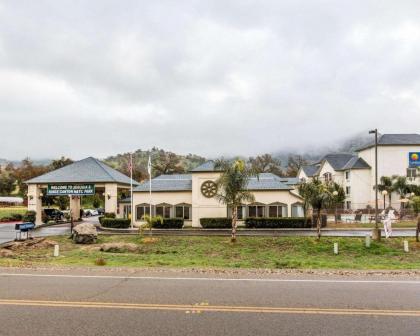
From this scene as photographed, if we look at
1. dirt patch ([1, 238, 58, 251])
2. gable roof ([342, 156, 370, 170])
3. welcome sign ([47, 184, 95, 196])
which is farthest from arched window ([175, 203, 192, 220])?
gable roof ([342, 156, 370, 170])

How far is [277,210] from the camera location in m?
40.4

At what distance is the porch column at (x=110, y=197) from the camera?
41.6 m

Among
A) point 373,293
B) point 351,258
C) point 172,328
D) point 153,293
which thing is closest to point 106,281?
point 153,293

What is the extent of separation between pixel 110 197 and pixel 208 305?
35797 mm

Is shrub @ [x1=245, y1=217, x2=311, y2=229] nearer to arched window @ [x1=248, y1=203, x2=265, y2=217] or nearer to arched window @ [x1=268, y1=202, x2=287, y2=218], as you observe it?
arched window @ [x1=248, y1=203, x2=265, y2=217]

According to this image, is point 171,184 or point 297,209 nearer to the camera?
point 297,209

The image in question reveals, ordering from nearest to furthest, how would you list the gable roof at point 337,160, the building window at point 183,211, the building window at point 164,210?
the building window at point 183,211 → the building window at point 164,210 → the gable roof at point 337,160

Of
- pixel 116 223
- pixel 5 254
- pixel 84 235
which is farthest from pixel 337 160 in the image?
pixel 5 254

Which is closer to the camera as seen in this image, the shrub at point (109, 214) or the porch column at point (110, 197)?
the shrub at point (109, 214)

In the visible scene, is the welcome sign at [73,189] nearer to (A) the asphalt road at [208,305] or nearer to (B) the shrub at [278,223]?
(B) the shrub at [278,223]

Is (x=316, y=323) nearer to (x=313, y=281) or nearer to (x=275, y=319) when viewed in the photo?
(x=275, y=319)

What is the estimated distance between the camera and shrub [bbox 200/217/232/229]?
1528 inches

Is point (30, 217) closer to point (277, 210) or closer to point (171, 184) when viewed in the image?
point (171, 184)

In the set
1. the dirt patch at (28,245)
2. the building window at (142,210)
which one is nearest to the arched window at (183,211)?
the building window at (142,210)
